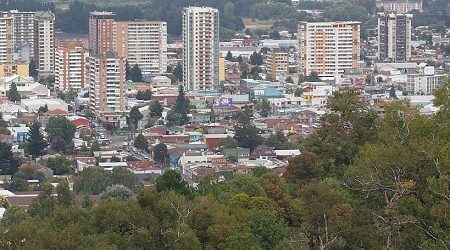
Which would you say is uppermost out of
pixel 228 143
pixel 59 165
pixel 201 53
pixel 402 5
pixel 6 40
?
pixel 402 5

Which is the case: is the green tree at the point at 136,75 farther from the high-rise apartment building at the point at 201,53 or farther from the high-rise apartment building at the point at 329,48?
the high-rise apartment building at the point at 329,48

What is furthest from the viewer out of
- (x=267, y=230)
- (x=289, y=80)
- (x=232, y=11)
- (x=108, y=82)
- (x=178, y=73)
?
(x=232, y=11)

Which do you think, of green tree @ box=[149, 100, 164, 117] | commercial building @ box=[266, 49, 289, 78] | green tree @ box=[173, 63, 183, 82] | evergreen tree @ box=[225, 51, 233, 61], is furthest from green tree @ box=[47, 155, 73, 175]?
evergreen tree @ box=[225, 51, 233, 61]

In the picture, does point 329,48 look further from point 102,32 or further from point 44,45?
point 44,45

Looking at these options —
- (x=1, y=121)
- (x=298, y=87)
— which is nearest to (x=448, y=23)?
(x=298, y=87)

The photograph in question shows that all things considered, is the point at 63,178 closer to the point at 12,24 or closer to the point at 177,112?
the point at 177,112

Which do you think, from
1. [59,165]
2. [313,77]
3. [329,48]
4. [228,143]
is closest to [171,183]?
[59,165]
